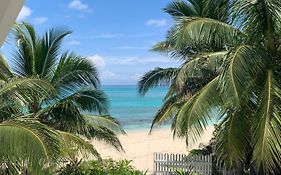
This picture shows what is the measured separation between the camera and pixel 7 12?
1.24 m

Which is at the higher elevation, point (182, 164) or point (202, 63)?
point (202, 63)

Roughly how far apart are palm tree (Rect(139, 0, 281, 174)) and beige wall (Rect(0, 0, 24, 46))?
19.1ft

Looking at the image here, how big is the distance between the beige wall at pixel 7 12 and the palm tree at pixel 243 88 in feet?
19.1

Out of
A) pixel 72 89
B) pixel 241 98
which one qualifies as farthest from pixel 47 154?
pixel 72 89

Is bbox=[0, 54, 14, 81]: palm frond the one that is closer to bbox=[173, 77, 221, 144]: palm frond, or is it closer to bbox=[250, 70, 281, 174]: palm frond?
bbox=[173, 77, 221, 144]: palm frond

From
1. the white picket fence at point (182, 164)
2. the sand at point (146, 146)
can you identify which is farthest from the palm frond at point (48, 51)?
the sand at point (146, 146)

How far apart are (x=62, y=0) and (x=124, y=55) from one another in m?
17.5

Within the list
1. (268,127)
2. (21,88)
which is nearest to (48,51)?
(21,88)

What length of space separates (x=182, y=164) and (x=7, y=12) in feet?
36.6

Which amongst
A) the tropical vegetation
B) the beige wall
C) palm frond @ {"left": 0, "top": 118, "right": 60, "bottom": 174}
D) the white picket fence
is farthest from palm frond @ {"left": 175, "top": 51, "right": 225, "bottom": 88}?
the beige wall

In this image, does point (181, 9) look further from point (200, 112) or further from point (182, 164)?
point (200, 112)

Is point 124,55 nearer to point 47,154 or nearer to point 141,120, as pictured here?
point 141,120

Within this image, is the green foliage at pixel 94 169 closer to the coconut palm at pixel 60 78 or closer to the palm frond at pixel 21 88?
the coconut palm at pixel 60 78

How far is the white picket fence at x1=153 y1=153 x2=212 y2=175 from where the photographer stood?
1170cm
